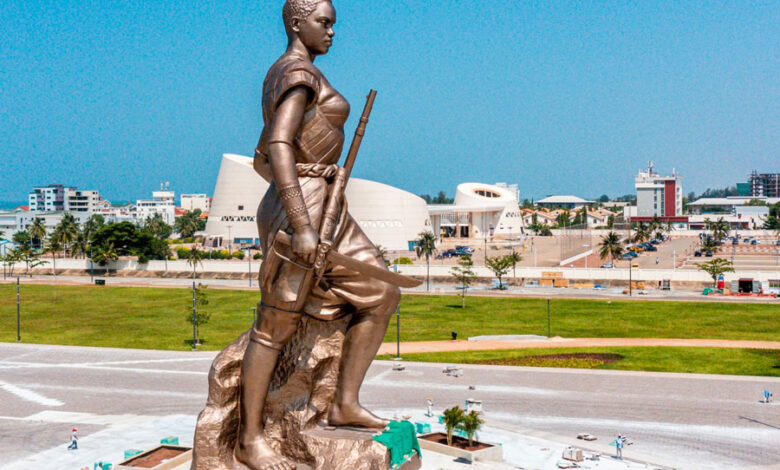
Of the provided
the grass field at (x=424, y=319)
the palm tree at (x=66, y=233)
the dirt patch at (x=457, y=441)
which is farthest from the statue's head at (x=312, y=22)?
the palm tree at (x=66, y=233)

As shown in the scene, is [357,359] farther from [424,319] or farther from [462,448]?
[424,319]

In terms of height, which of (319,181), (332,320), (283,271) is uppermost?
(319,181)

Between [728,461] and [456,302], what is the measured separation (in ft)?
115

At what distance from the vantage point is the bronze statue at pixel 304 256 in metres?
9.43

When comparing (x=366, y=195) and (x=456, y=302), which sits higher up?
(x=366, y=195)

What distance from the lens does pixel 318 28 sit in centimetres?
1002

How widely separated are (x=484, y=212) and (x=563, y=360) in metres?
97.3

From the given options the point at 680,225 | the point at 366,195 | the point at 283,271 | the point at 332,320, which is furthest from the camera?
the point at 680,225

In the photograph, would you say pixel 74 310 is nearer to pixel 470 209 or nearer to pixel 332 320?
pixel 332 320

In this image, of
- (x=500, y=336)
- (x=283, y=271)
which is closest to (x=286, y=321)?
(x=283, y=271)

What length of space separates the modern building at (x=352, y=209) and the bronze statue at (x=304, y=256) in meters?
88.3

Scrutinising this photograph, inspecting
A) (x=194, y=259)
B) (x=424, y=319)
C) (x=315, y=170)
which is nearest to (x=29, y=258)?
(x=194, y=259)

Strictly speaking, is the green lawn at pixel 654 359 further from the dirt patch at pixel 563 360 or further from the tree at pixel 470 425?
the tree at pixel 470 425

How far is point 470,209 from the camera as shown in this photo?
407ft
